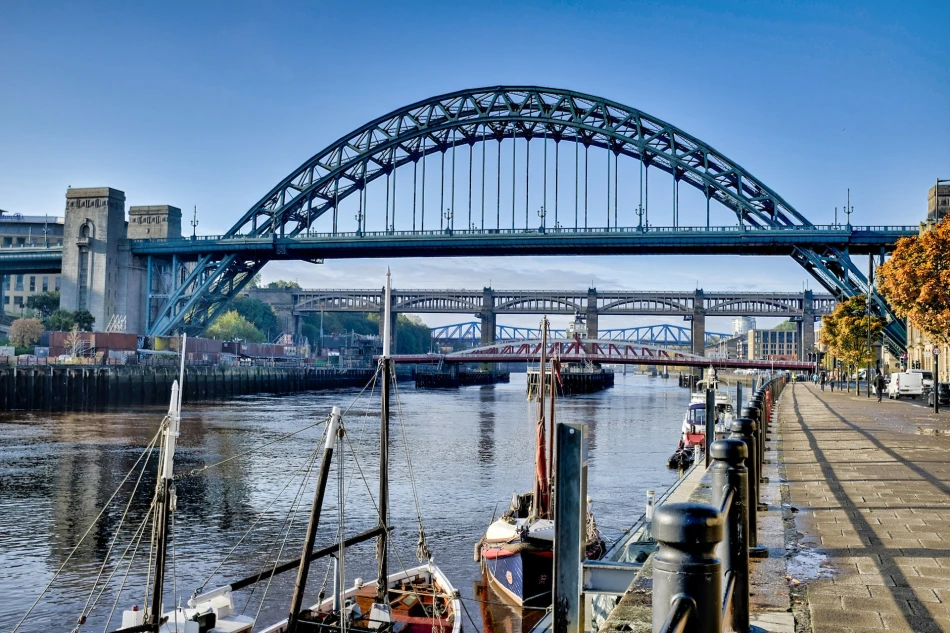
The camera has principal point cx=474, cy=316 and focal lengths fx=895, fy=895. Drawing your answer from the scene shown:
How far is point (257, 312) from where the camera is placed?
527 ft

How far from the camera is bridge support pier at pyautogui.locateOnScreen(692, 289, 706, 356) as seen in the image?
158 meters

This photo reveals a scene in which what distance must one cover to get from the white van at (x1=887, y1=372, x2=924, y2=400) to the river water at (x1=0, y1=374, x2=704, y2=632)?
42.8 ft

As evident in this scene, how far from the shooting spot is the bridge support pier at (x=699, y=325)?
158 m


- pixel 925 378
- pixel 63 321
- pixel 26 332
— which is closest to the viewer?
pixel 925 378

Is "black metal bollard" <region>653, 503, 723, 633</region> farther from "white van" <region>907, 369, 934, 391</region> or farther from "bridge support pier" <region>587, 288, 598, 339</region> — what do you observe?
"bridge support pier" <region>587, 288, 598, 339</region>

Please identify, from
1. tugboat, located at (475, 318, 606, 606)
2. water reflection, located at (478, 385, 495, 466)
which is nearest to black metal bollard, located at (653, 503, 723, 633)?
tugboat, located at (475, 318, 606, 606)

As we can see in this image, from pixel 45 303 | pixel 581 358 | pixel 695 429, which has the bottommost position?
pixel 695 429

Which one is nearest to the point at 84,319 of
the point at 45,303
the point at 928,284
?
the point at 45,303

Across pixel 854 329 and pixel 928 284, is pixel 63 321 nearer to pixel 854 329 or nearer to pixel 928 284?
pixel 854 329

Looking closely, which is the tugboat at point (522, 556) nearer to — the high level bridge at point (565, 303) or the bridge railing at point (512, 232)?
the bridge railing at point (512, 232)

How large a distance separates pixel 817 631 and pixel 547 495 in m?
16.6

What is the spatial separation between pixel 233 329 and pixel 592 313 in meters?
63.9

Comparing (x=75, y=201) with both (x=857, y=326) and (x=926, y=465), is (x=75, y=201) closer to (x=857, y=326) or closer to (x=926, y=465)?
(x=857, y=326)

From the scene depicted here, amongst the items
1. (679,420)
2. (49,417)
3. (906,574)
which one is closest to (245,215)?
(49,417)
